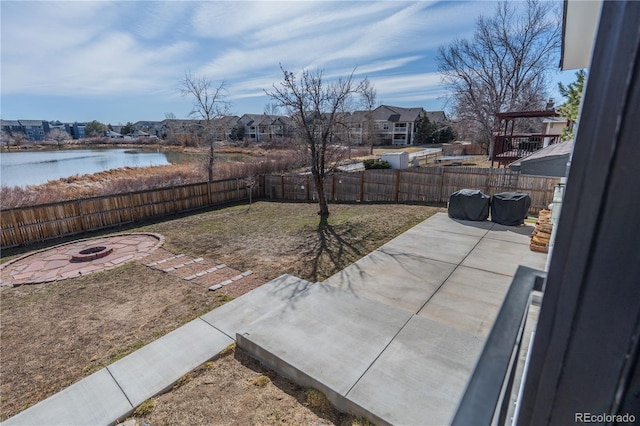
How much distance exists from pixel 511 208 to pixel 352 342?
7.72 meters

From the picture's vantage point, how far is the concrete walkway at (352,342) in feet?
10.6

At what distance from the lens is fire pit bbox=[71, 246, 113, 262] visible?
8.16m

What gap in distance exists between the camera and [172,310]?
5.42m

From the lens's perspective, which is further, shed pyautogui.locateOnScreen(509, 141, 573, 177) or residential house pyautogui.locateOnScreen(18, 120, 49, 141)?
residential house pyautogui.locateOnScreen(18, 120, 49, 141)

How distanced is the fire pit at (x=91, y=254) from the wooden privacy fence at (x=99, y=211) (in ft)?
8.96

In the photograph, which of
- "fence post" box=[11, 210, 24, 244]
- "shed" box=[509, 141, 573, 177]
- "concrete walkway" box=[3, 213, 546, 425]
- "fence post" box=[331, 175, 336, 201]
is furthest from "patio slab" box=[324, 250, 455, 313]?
"fence post" box=[11, 210, 24, 244]

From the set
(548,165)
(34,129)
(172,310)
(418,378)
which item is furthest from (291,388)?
(34,129)

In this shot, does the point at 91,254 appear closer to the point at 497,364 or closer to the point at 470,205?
the point at 497,364

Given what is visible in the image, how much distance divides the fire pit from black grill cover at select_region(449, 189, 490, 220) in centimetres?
1060

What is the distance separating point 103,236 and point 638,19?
41.6 feet

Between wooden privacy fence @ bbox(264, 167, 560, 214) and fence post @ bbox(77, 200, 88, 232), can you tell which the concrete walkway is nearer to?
wooden privacy fence @ bbox(264, 167, 560, 214)

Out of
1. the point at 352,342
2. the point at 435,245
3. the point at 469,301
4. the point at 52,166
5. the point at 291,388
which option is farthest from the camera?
the point at 52,166

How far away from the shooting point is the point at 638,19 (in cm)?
49

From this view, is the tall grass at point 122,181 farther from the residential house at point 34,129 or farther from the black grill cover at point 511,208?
the residential house at point 34,129
